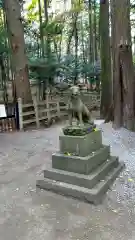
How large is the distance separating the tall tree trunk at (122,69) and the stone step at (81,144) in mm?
2845

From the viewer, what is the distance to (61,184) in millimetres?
3594

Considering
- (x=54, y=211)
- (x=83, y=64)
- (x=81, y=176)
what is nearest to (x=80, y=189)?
(x=81, y=176)

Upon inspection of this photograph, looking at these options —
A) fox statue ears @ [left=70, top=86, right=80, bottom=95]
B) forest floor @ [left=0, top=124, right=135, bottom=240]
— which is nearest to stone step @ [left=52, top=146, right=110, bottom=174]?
forest floor @ [left=0, top=124, right=135, bottom=240]

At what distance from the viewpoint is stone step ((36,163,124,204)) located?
3295 mm

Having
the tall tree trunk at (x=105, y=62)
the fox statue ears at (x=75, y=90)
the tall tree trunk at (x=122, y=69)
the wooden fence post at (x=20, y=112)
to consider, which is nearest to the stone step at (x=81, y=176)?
the fox statue ears at (x=75, y=90)

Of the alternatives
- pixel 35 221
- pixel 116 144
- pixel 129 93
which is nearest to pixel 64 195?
pixel 35 221

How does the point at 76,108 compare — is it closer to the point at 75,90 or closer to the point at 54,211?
the point at 75,90

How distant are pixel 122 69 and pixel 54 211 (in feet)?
14.6

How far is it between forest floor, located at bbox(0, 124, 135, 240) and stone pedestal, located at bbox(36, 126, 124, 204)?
0.12 metres

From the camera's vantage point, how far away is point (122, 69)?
21.1 feet

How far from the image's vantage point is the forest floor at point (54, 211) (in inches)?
105

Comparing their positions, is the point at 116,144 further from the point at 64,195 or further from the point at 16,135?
the point at 16,135

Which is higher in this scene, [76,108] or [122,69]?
[122,69]

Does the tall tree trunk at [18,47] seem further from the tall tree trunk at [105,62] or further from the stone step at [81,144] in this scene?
the stone step at [81,144]
